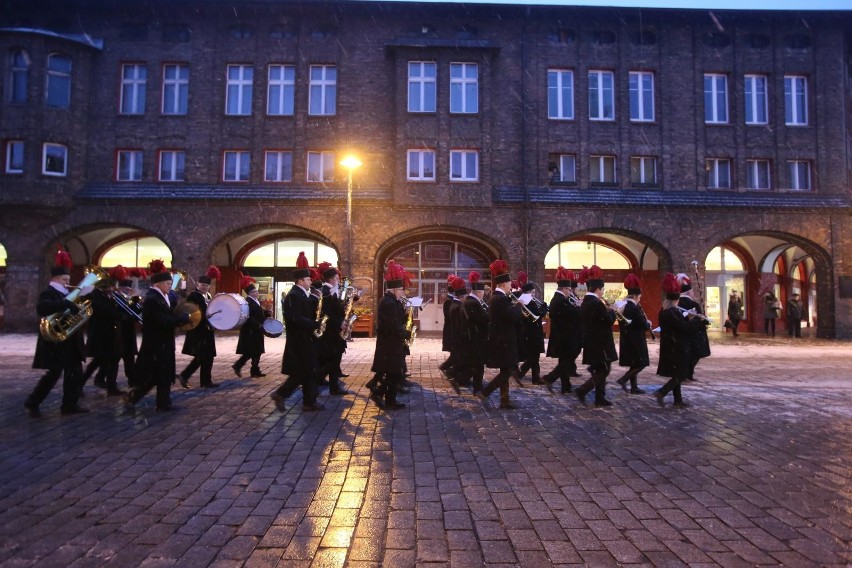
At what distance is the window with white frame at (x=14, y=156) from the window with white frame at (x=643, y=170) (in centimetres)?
2353

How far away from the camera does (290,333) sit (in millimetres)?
7125

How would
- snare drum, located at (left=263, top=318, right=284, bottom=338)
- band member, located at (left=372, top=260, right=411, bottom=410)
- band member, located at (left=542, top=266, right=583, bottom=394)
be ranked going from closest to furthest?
band member, located at (left=372, top=260, right=411, bottom=410) → band member, located at (left=542, top=266, right=583, bottom=394) → snare drum, located at (left=263, top=318, right=284, bottom=338)

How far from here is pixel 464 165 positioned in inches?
833

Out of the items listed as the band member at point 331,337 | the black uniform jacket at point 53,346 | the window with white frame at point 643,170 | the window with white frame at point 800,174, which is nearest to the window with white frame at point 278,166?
the window with white frame at point 643,170

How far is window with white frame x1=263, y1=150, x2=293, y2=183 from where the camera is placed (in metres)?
21.4

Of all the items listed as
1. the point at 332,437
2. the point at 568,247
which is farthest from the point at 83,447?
the point at 568,247

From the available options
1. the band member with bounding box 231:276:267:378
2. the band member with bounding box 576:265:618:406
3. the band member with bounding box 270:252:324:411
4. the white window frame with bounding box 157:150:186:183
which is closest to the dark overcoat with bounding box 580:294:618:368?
the band member with bounding box 576:265:618:406

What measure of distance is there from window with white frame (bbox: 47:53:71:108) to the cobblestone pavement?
17.8 metres

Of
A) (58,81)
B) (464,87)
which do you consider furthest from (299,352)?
(58,81)

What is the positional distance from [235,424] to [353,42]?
63.6ft

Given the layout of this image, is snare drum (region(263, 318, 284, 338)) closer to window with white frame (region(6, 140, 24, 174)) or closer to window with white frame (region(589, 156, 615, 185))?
window with white frame (region(589, 156, 615, 185))

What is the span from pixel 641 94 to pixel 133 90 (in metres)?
20.7

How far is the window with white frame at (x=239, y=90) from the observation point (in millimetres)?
21589

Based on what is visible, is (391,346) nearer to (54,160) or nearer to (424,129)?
(424,129)
